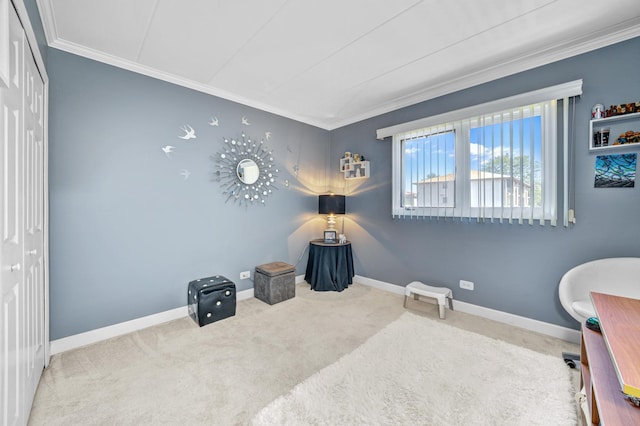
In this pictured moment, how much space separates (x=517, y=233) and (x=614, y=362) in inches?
72.1

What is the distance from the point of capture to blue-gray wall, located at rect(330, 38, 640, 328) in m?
2.07

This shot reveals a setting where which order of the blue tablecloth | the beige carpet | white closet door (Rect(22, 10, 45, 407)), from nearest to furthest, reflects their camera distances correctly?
1. white closet door (Rect(22, 10, 45, 407))
2. the beige carpet
3. the blue tablecloth

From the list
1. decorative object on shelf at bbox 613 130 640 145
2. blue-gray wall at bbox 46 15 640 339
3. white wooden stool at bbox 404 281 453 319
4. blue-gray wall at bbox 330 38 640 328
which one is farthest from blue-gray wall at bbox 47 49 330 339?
decorative object on shelf at bbox 613 130 640 145

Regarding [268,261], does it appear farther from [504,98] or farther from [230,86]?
[504,98]

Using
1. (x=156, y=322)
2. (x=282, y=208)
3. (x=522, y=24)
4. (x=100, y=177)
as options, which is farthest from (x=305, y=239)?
(x=522, y=24)

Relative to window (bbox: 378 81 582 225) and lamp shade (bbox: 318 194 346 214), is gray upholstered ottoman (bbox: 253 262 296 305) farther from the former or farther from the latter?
window (bbox: 378 81 582 225)

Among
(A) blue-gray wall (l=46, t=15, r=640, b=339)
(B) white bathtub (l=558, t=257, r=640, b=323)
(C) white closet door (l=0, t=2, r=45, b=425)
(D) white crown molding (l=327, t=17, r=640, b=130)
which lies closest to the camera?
(C) white closet door (l=0, t=2, r=45, b=425)

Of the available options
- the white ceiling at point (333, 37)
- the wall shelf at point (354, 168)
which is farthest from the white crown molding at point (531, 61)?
the wall shelf at point (354, 168)

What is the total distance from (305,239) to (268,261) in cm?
73

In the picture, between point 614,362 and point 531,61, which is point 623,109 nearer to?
point 531,61

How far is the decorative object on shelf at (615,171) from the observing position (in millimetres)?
2010

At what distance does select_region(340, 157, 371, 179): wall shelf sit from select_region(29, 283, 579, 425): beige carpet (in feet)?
6.08

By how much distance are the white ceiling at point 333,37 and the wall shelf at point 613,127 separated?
0.63 meters

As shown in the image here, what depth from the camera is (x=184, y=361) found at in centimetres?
201
